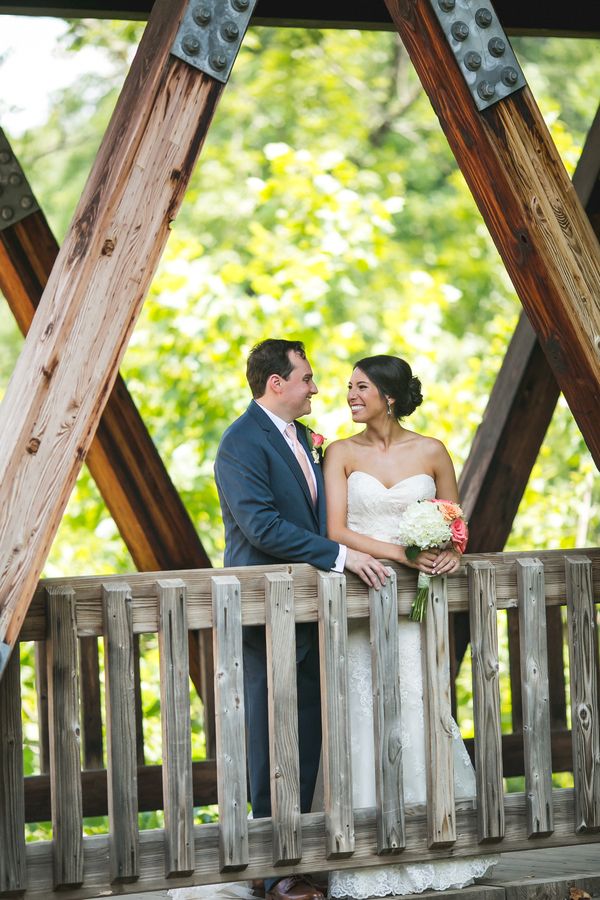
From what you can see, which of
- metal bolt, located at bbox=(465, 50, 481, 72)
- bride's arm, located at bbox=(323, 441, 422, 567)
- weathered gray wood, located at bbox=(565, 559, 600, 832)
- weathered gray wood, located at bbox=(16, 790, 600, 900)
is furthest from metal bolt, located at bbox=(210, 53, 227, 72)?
weathered gray wood, located at bbox=(16, 790, 600, 900)

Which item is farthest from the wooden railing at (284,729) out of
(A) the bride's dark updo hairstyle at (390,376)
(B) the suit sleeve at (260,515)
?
(A) the bride's dark updo hairstyle at (390,376)

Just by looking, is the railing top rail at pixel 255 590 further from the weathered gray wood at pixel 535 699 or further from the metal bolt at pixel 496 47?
the metal bolt at pixel 496 47

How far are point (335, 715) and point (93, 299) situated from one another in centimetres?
150

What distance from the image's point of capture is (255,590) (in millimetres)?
3438

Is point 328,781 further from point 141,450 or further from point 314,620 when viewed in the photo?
point 141,450

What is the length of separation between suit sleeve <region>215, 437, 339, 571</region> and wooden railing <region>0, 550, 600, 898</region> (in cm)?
11

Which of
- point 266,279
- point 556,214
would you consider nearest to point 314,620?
point 556,214

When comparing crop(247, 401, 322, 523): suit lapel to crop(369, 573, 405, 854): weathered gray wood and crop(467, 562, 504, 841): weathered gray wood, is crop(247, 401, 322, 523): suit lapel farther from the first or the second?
crop(467, 562, 504, 841): weathered gray wood

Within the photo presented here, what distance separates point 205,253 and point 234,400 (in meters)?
3.66

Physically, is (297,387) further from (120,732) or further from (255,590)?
(120,732)

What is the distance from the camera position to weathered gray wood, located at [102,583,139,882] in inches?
127

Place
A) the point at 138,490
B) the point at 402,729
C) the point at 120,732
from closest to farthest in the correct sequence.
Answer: the point at 120,732, the point at 402,729, the point at 138,490

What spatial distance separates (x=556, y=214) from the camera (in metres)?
3.34

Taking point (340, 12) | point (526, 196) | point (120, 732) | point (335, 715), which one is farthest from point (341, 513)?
point (340, 12)
